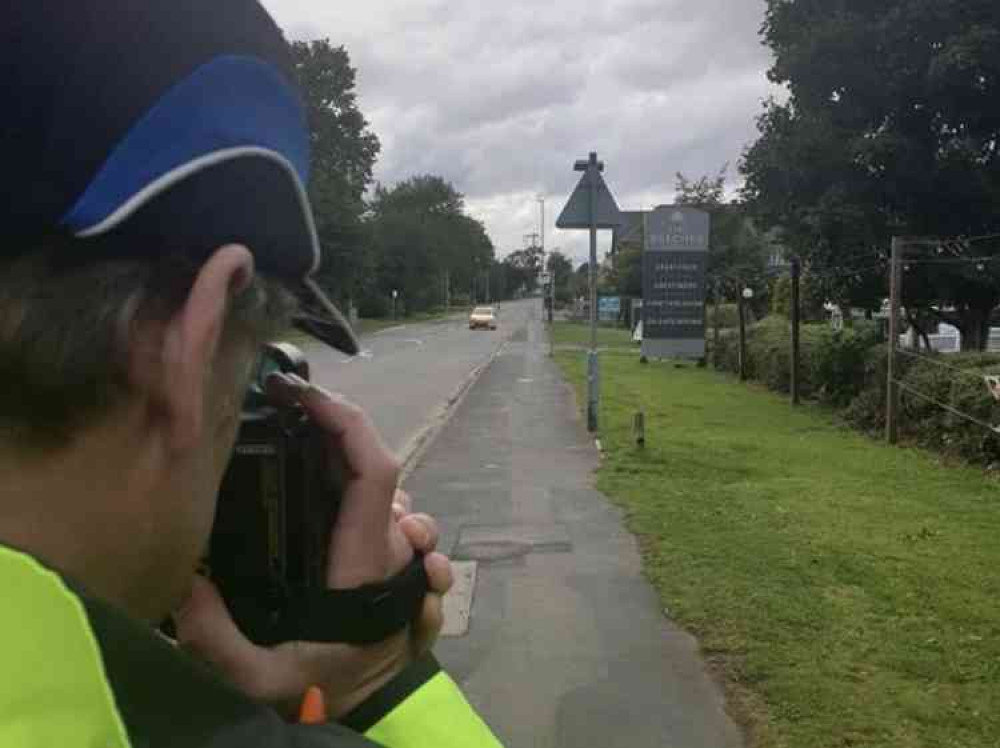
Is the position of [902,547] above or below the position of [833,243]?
below

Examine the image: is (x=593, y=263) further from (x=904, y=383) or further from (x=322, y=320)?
(x=322, y=320)

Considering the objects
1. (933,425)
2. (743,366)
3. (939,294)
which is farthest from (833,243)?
(743,366)

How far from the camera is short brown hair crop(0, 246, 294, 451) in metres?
0.67

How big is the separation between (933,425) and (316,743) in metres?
12.3

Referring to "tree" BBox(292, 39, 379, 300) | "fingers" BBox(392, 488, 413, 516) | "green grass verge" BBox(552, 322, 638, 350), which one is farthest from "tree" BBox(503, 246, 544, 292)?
"fingers" BBox(392, 488, 413, 516)

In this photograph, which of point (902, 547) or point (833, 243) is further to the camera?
point (833, 243)

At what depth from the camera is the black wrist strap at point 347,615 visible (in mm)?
870

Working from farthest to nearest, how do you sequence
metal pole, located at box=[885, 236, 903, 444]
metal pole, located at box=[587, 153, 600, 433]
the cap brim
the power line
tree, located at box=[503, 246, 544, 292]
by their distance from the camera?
tree, located at box=[503, 246, 544, 292], metal pole, located at box=[587, 153, 600, 433], metal pole, located at box=[885, 236, 903, 444], the power line, the cap brim

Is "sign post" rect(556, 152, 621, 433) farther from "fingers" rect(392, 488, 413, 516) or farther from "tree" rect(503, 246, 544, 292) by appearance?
"tree" rect(503, 246, 544, 292)

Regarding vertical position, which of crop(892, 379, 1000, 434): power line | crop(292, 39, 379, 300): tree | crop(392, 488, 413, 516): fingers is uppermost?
crop(292, 39, 379, 300): tree

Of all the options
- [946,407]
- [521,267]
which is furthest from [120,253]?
[521,267]

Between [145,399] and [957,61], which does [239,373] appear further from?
[957,61]

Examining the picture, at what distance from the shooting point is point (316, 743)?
73 cm

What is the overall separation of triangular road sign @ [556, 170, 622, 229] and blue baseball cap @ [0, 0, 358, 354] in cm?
1404
